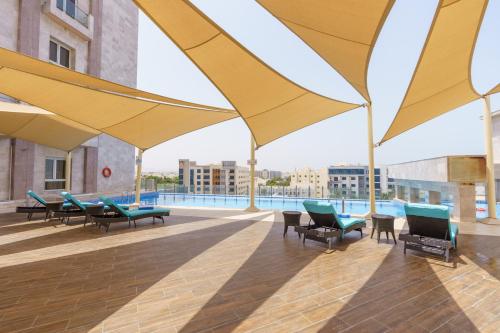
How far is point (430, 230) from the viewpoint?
4.66m

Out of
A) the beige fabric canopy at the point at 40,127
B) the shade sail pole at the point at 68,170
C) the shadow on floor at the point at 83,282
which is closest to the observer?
the shadow on floor at the point at 83,282

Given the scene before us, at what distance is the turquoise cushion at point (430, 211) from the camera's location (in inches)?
170

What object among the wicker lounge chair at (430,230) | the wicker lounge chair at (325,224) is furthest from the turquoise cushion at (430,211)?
the wicker lounge chair at (325,224)

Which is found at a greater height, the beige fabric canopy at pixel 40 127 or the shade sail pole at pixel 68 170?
the beige fabric canopy at pixel 40 127

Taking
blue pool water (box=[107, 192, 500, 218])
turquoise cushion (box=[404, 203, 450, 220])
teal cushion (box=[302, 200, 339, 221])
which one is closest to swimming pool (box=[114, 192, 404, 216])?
blue pool water (box=[107, 192, 500, 218])

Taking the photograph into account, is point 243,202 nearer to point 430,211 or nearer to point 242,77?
point 242,77

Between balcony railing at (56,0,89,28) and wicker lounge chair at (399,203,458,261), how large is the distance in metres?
15.9

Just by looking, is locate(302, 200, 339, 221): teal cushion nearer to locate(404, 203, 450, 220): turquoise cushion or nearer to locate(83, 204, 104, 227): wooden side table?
locate(404, 203, 450, 220): turquoise cushion

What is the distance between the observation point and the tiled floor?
248 centimetres

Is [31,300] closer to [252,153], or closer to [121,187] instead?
[252,153]

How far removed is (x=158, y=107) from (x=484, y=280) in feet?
25.6

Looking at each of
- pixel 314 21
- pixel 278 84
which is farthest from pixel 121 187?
pixel 314 21

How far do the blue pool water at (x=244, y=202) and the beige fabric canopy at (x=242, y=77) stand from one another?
6289 millimetres

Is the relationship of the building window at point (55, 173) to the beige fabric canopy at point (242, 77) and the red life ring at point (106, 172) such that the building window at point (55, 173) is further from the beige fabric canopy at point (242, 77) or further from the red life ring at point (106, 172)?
the beige fabric canopy at point (242, 77)
